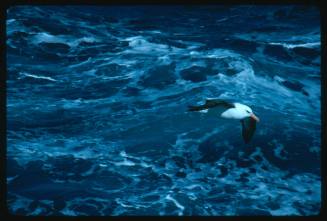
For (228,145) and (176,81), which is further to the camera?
(176,81)

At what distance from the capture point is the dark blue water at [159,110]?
922 cm

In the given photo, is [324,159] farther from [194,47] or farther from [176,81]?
[194,47]

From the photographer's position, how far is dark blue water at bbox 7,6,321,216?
9.22 m

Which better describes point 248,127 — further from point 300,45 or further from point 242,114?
point 300,45

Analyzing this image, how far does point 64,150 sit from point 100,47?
5.94m

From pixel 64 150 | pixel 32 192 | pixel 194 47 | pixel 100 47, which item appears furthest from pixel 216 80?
pixel 32 192

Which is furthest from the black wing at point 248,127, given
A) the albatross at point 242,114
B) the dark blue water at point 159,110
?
the dark blue water at point 159,110

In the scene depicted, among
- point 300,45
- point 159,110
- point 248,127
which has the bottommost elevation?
point 159,110

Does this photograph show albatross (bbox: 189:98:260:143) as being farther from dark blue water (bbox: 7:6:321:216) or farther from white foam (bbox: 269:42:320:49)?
white foam (bbox: 269:42:320:49)

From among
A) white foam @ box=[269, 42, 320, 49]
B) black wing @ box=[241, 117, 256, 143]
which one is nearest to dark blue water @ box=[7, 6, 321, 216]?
white foam @ box=[269, 42, 320, 49]

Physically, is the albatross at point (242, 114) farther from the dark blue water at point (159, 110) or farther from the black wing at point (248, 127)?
the dark blue water at point (159, 110)

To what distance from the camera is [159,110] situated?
1280 cm

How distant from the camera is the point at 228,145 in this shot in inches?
440

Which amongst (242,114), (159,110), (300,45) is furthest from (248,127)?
(300,45)
